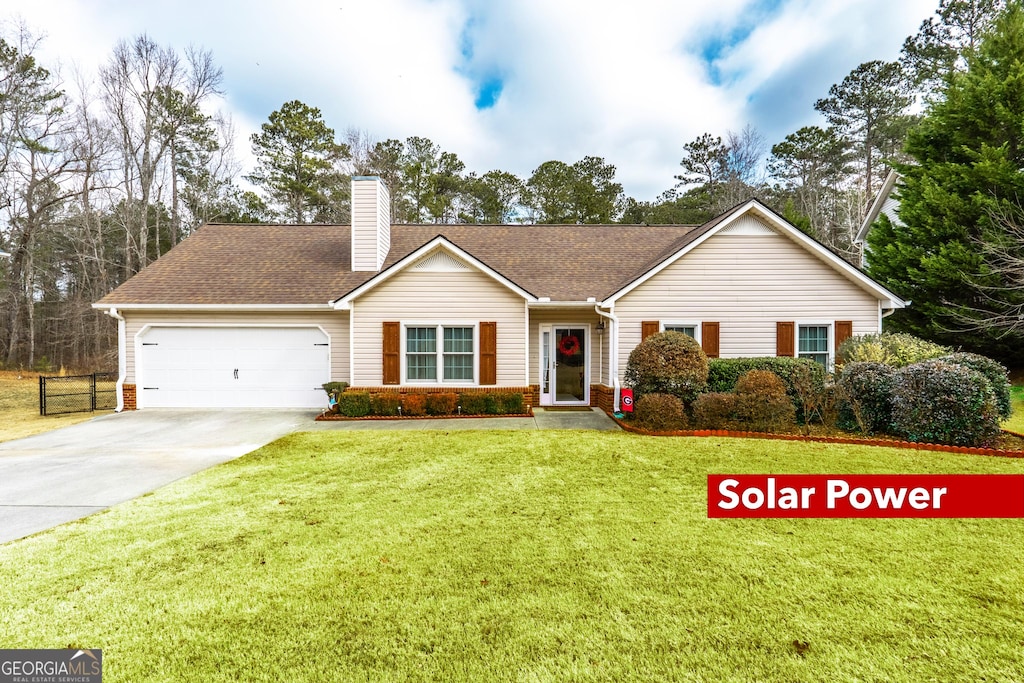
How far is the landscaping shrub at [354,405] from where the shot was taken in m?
10.4

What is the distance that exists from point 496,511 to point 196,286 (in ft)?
37.4

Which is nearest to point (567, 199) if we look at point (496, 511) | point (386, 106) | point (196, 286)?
point (386, 106)

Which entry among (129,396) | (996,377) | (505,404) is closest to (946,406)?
(996,377)

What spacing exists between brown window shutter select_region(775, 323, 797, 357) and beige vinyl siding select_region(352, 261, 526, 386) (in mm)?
6274

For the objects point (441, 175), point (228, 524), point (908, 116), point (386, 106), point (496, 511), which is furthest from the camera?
point (441, 175)

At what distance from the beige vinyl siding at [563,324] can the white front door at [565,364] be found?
0.36ft

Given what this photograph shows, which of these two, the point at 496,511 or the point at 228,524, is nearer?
the point at 228,524

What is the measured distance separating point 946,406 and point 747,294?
4.80 metres

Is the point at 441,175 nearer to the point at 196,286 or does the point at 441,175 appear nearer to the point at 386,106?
the point at 386,106

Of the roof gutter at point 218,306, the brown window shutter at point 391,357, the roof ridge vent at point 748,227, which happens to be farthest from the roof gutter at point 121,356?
the roof ridge vent at point 748,227

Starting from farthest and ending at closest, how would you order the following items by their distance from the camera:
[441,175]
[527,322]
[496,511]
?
1. [441,175]
2. [527,322]
3. [496,511]

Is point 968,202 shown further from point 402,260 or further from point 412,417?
point 412,417

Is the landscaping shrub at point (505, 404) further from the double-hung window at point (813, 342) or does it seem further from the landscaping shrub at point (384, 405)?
the double-hung window at point (813, 342)

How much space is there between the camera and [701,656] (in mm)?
2512
